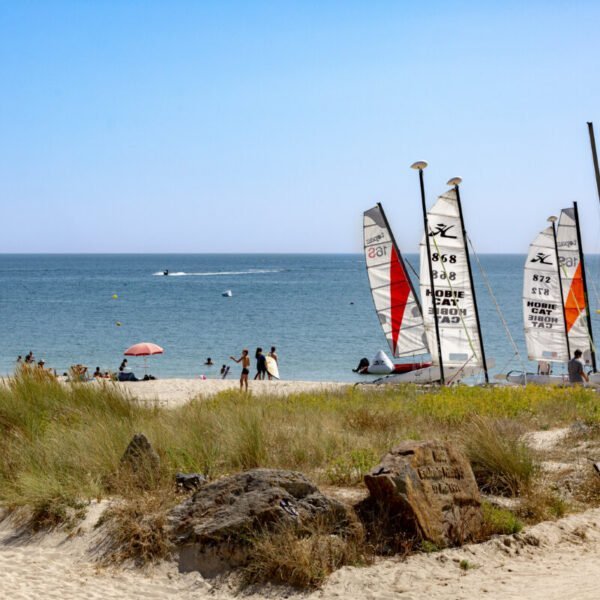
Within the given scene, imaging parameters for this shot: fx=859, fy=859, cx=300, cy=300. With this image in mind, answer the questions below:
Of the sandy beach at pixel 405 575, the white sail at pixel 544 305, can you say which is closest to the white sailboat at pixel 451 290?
the white sail at pixel 544 305

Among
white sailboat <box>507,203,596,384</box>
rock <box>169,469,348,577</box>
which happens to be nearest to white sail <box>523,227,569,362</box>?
white sailboat <box>507,203,596,384</box>

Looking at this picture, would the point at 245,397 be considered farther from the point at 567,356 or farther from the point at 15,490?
the point at 567,356

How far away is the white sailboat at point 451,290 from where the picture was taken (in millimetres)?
24312

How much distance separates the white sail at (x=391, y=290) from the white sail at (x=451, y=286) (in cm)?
166

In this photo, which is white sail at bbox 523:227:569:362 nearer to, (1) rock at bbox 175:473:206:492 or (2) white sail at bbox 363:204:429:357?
(2) white sail at bbox 363:204:429:357

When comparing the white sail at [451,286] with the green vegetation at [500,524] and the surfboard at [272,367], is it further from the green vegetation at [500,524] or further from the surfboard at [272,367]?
the green vegetation at [500,524]

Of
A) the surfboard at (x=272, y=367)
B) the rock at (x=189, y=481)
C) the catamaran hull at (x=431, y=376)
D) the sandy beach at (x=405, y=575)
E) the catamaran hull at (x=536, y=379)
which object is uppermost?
the rock at (x=189, y=481)

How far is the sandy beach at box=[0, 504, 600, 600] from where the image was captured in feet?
25.3

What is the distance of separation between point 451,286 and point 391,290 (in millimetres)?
2732

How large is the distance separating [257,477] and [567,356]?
21863 millimetres

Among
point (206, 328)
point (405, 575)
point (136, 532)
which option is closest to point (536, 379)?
point (405, 575)

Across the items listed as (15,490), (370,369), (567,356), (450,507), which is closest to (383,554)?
(450,507)

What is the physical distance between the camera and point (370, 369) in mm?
41375

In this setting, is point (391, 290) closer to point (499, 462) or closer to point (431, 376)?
point (431, 376)
